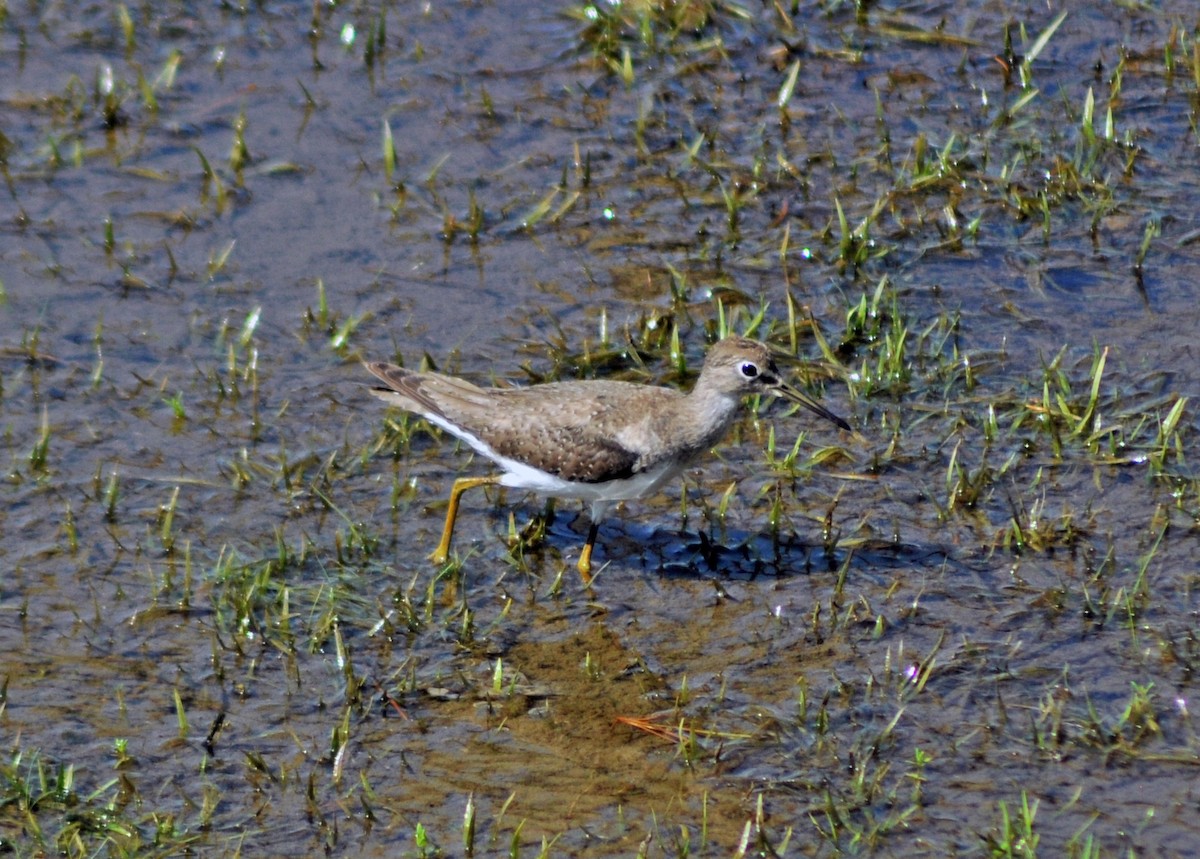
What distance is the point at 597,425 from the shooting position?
814 centimetres

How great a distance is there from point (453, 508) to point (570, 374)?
1415 mm

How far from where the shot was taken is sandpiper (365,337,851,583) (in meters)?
8.03

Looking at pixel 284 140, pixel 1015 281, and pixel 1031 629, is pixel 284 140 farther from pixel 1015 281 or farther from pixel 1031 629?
pixel 1031 629

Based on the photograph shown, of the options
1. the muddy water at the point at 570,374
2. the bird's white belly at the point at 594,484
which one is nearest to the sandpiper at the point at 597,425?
the bird's white belly at the point at 594,484

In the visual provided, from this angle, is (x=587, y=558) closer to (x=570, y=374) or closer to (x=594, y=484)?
(x=594, y=484)

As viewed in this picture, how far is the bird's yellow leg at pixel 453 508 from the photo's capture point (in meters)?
8.07

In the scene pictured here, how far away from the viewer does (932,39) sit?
11.7 metres

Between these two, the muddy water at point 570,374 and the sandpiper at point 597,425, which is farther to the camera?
the sandpiper at point 597,425

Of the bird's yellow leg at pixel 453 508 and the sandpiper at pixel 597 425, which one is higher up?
the sandpiper at pixel 597 425

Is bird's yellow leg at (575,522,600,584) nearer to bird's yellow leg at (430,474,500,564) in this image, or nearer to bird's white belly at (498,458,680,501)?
bird's white belly at (498,458,680,501)

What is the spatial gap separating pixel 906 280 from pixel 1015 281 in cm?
64

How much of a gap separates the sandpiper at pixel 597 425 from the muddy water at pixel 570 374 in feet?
1.20

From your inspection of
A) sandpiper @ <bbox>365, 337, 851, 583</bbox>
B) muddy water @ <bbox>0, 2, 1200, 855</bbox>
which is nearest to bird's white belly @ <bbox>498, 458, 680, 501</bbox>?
sandpiper @ <bbox>365, 337, 851, 583</bbox>

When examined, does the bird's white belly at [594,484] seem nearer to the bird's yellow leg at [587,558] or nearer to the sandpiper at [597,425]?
the sandpiper at [597,425]
